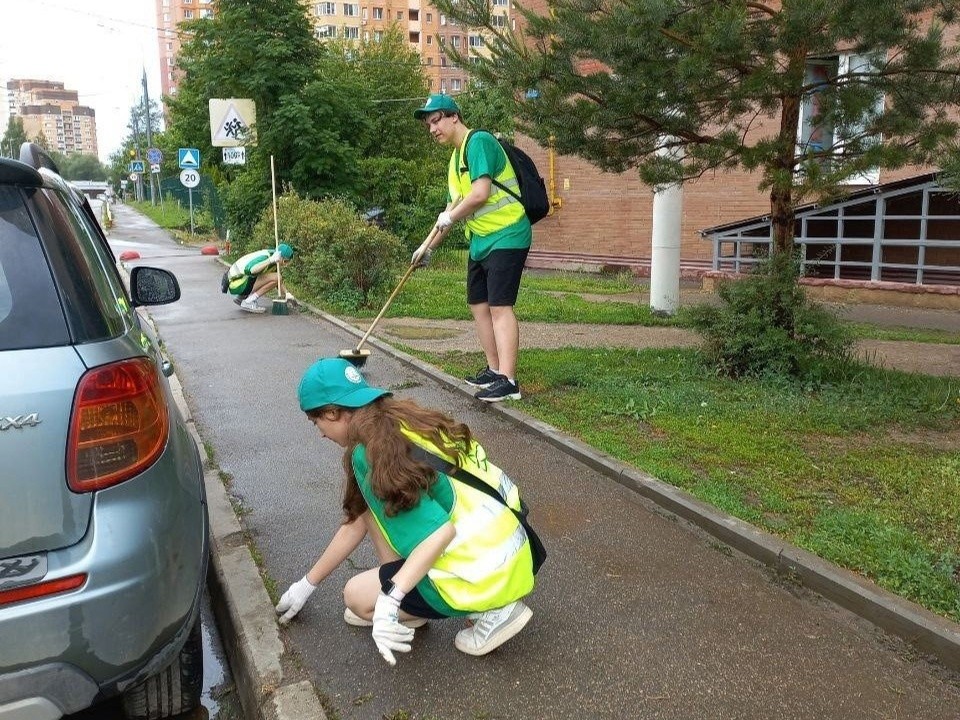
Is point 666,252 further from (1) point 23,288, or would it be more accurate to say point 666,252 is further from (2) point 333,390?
(1) point 23,288

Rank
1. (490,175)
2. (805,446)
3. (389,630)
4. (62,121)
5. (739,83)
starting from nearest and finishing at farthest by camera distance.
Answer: (389,630) → (805,446) → (739,83) → (490,175) → (62,121)

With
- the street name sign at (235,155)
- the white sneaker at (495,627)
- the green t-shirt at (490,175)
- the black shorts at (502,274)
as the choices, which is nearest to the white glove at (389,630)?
the white sneaker at (495,627)

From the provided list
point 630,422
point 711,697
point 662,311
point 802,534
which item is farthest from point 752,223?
point 711,697

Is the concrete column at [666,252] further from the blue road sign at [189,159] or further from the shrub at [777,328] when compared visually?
the blue road sign at [189,159]

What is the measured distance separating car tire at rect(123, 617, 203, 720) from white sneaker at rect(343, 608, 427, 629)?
1.96ft

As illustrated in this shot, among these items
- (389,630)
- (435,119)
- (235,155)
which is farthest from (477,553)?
(235,155)

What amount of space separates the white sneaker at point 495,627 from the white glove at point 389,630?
1.22 ft

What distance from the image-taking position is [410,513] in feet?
9.15

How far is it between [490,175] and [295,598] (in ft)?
12.0

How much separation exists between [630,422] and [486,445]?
0.99 m

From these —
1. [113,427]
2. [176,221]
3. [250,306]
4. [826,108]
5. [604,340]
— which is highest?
[826,108]

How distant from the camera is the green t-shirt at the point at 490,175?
6125 mm

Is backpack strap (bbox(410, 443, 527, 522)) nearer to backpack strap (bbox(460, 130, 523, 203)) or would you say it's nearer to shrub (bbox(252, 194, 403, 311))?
backpack strap (bbox(460, 130, 523, 203))

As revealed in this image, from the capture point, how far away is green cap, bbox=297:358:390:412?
2.85 m
